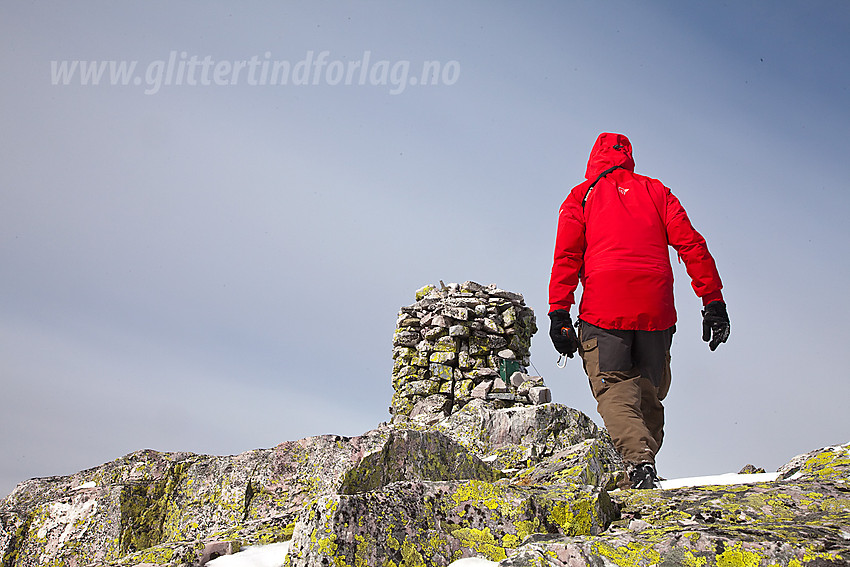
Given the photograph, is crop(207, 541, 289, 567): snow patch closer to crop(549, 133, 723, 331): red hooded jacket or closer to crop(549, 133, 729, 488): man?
crop(549, 133, 729, 488): man

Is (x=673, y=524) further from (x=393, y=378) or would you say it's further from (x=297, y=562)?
(x=393, y=378)

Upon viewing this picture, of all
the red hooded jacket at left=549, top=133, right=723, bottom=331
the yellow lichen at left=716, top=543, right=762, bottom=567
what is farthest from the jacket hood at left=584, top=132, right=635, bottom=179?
Result: the yellow lichen at left=716, top=543, right=762, bottom=567

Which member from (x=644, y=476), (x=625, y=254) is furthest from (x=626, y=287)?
(x=644, y=476)

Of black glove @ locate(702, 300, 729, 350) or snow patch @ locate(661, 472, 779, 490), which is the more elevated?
black glove @ locate(702, 300, 729, 350)

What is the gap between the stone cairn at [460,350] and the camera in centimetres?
1212

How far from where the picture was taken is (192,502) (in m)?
4.85

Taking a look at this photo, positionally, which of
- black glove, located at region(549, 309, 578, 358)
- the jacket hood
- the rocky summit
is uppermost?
the jacket hood

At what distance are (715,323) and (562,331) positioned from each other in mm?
1491

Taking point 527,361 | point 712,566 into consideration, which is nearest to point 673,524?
point 712,566

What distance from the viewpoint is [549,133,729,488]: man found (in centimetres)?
574

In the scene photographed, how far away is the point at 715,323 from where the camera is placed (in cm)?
608

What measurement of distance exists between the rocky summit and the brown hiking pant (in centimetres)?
54

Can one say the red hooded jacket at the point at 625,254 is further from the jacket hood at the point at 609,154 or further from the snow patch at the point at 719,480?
the snow patch at the point at 719,480

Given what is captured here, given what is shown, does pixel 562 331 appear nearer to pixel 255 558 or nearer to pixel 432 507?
pixel 432 507
